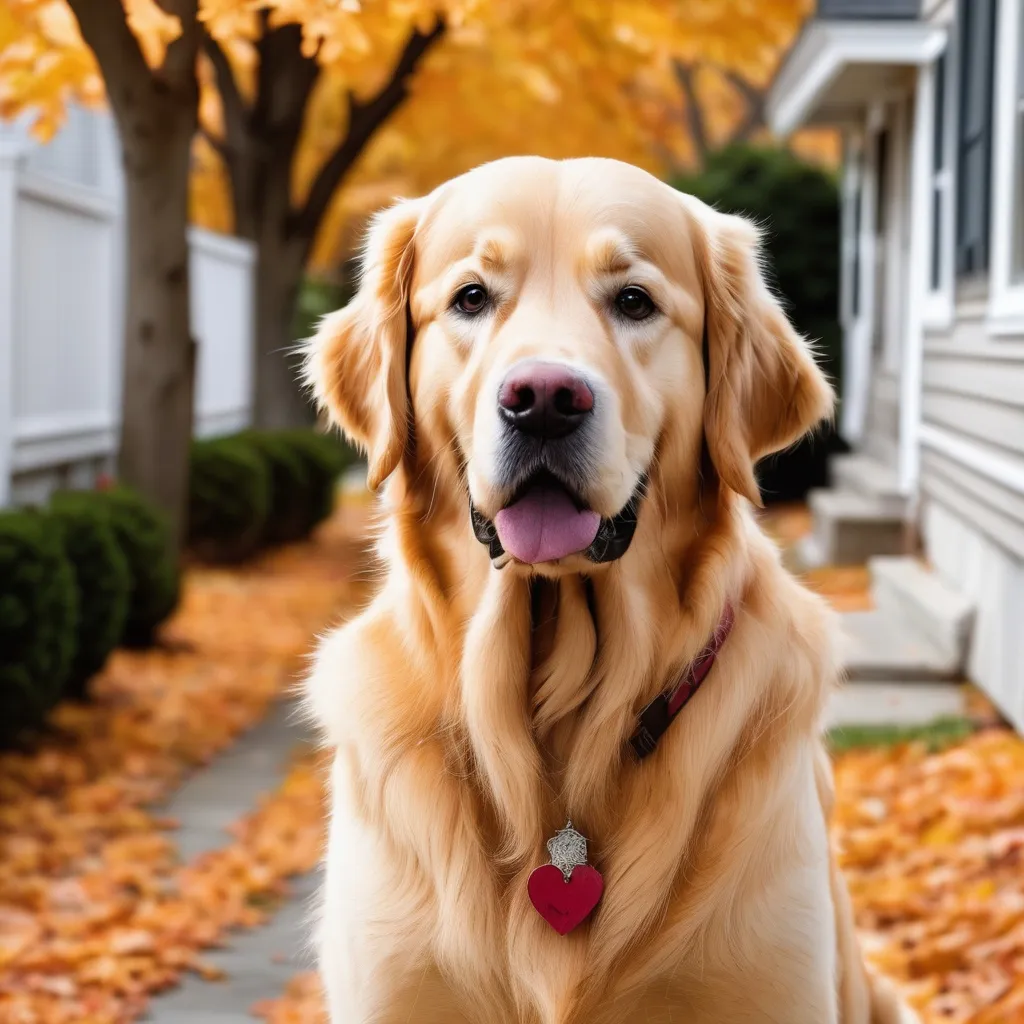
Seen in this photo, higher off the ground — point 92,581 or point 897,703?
point 92,581

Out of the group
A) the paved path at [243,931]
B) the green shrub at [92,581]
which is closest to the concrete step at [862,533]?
the paved path at [243,931]

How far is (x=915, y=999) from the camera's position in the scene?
3.89m

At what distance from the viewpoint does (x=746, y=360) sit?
280cm

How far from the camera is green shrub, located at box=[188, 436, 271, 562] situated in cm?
983

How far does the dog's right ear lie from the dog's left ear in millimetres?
605

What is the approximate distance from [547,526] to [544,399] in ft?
0.83

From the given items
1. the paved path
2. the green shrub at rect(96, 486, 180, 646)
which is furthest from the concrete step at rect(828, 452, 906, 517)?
the green shrub at rect(96, 486, 180, 646)

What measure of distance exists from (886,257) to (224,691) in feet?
23.2

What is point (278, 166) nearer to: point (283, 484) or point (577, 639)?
point (283, 484)

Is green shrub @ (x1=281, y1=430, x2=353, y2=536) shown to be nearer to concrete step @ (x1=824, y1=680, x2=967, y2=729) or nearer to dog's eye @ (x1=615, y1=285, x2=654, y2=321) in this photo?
concrete step @ (x1=824, y1=680, x2=967, y2=729)

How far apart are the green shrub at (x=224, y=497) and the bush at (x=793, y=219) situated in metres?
5.42

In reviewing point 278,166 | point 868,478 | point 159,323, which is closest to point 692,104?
point 278,166

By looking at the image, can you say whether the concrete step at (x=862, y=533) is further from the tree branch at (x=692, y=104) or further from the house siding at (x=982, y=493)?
the tree branch at (x=692, y=104)

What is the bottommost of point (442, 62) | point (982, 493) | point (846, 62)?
point (982, 493)
